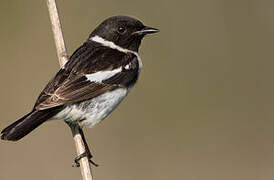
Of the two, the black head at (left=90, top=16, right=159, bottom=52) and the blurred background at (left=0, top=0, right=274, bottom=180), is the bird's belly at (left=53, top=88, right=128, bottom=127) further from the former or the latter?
the blurred background at (left=0, top=0, right=274, bottom=180)

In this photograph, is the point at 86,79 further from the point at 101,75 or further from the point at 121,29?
the point at 121,29

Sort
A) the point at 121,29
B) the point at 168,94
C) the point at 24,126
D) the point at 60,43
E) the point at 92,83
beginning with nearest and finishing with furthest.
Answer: the point at 24,126
the point at 92,83
the point at 60,43
the point at 121,29
the point at 168,94

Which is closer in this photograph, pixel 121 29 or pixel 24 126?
pixel 24 126

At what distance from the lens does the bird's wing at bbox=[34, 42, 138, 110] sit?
5.20m

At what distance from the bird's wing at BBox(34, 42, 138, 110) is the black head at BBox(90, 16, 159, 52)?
0.87 feet

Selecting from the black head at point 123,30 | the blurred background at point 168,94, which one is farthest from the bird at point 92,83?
the blurred background at point 168,94

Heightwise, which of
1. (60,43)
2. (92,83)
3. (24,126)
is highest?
(60,43)

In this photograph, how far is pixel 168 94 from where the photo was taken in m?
8.66

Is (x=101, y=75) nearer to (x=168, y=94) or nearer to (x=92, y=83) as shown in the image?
(x=92, y=83)

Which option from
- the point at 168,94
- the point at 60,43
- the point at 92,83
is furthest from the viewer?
the point at 168,94

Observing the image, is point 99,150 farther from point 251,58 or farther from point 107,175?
point 251,58

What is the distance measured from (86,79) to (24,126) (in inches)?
30.3

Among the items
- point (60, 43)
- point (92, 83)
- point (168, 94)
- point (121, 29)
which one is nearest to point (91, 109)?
point (92, 83)

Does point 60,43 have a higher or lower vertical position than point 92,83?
higher
